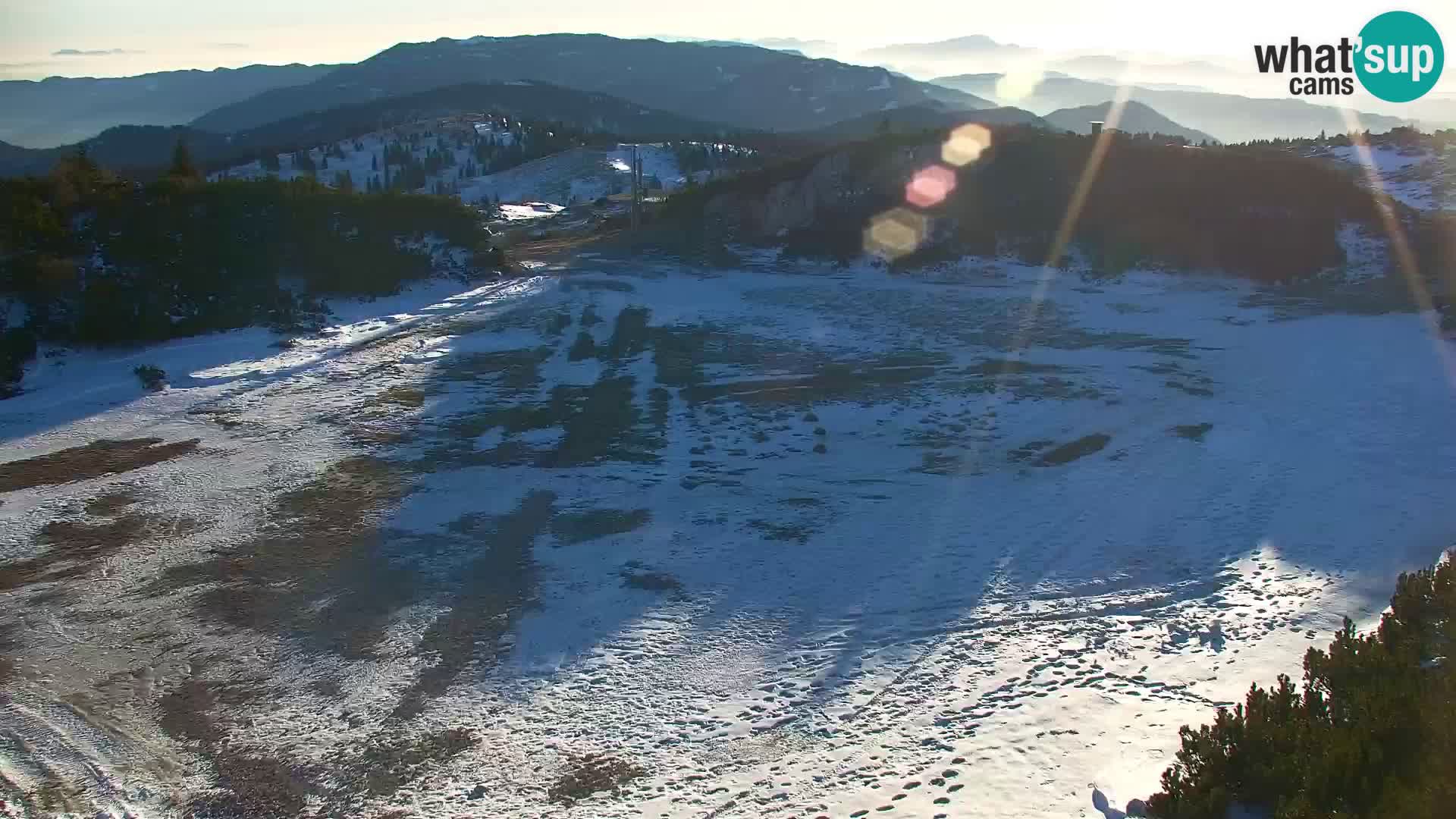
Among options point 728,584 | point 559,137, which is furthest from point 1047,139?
point 559,137

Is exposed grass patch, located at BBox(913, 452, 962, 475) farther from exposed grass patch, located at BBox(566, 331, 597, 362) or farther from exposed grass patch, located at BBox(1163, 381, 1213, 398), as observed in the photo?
exposed grass patch, located at BBox(566, 331, 597, 362)

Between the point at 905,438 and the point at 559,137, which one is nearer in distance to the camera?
the point at 905,438

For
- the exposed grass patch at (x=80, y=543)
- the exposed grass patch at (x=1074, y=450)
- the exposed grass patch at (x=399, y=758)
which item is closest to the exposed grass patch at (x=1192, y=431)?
the exposed grass patch at (x=1074, y=450)

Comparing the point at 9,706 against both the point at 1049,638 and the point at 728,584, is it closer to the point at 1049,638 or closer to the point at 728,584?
the point at 728,584

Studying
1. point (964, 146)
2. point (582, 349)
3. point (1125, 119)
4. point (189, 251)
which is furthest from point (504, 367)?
point (1125, 119)

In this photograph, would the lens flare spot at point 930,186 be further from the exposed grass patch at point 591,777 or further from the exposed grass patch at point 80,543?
the exposed grass patch at point 591,777

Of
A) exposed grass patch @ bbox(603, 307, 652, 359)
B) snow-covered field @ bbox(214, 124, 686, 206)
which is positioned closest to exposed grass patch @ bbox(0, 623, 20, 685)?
exposed grass patch @ bbox(603, 307, 652, 359)

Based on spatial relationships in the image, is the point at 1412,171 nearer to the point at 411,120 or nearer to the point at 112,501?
the point at 112,501
